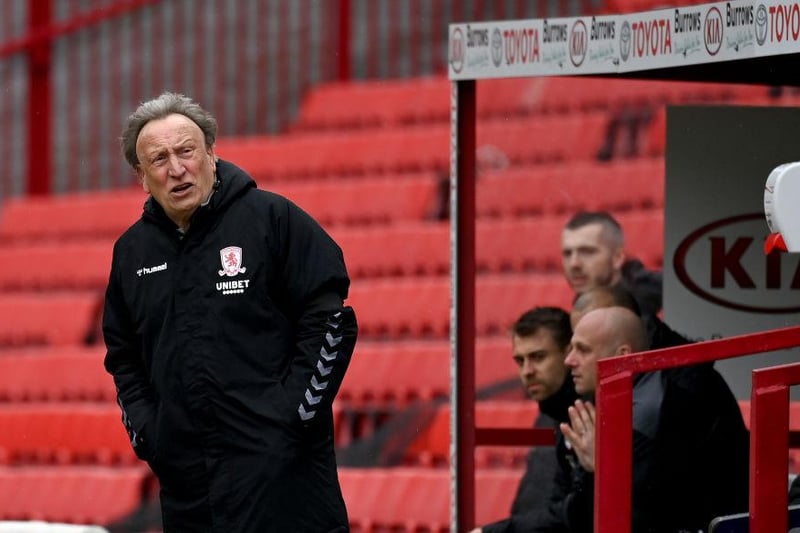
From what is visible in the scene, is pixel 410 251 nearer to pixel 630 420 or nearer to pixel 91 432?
pixel 91 432

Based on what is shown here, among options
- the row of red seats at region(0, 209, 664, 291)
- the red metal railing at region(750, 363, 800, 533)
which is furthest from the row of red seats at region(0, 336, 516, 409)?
the red metal railing at region(750, 363, 800, 533)

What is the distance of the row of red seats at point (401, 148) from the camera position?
9555mm

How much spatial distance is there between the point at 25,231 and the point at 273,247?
7330mm

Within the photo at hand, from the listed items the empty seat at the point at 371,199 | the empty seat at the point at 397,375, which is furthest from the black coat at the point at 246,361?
the empty seat at the point at 371,199

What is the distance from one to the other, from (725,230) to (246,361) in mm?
1896

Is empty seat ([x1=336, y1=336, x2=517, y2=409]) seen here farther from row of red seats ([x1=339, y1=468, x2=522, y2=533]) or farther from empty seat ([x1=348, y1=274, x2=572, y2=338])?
row of red seats ([x1=339, y1=468, x2=522, y2=533])

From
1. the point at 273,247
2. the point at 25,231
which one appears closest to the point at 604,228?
the point at 273,247

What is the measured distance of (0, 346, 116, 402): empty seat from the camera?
969 centimetres

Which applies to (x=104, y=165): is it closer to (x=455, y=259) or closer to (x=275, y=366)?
(x=455, y=259)

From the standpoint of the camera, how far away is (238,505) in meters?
4.48

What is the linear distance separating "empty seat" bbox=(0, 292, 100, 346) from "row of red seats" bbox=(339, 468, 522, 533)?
8.63 ft

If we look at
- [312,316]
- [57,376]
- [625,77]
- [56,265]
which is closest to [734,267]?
[625,77]

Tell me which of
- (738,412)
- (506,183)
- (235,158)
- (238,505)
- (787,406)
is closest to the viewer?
(787,406)

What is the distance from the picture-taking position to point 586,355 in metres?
5.29
